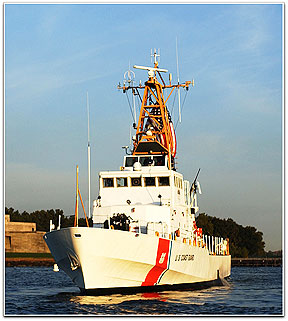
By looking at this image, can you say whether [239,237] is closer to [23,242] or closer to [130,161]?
[23,242]

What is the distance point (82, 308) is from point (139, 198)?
9.38 m

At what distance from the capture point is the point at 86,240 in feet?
80.5

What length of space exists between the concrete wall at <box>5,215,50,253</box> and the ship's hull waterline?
6890 cm

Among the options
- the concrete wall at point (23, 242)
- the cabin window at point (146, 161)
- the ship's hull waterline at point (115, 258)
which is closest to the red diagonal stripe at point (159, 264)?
the ship's hull waterline at point (115, 258)

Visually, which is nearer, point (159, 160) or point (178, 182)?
point (178, 182)

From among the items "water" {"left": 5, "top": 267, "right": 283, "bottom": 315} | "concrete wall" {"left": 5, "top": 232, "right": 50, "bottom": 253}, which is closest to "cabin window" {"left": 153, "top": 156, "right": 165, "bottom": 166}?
"water" {"left": 5, "top": 267, "right": 283, "bottom": 315}

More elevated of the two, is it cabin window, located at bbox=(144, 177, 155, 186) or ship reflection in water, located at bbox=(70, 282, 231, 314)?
cabin window, located at bbox=(144, 177, 155, 186)

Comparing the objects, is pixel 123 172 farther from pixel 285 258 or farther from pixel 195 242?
pixel 285 258

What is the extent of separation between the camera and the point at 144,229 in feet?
94.6

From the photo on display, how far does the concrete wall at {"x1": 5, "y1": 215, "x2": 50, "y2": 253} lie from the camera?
9400cm

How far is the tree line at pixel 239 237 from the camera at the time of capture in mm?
94500

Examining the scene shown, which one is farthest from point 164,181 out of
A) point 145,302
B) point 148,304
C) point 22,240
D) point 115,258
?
point 22,240

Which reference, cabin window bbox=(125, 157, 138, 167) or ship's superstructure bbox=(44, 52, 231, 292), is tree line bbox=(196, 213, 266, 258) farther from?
cabin window bbox=(125, 157, 138, 167)

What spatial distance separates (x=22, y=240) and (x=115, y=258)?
7187 cm
